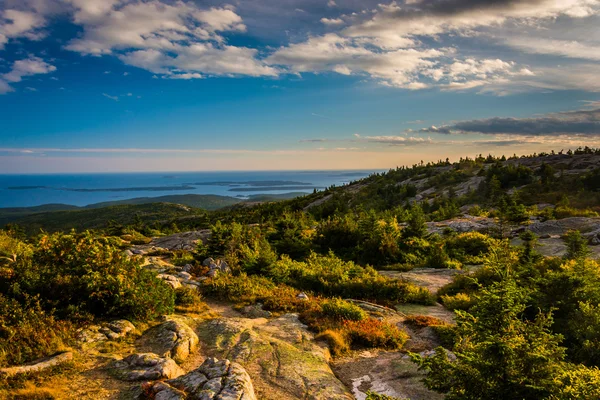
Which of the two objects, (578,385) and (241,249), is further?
(241,249)

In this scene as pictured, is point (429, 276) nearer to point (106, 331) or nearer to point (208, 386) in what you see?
point (208, 386)

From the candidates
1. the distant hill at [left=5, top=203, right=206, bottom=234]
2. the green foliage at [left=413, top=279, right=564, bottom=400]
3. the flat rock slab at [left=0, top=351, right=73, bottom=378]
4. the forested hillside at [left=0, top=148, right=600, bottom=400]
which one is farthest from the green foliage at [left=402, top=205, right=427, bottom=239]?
the distant hill at [left=5, top=203, right=206, bottom=234]

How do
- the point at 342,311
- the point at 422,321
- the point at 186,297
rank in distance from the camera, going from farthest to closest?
the point at 186,297 → the point at 422,321 → the point at 342,311

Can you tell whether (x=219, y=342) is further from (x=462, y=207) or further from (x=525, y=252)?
(x=462, y=207)

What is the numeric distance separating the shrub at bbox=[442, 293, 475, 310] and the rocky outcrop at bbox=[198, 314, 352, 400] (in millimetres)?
6402

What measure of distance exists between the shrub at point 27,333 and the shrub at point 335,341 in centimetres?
658

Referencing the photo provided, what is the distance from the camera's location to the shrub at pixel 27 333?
270 inches

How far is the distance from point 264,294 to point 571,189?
39819 mm

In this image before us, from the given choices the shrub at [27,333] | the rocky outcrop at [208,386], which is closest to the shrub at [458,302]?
the rocky outcrop at [208,386]

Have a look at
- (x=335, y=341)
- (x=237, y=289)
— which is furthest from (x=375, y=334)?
(x=237, y=289)

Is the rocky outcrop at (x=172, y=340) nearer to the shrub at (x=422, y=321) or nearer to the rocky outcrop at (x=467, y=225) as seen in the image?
the shrub at (x=422, y=321)

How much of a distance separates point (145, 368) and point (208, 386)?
6.15ft

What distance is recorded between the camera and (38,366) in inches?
258

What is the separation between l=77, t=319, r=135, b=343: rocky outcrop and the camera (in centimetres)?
804
